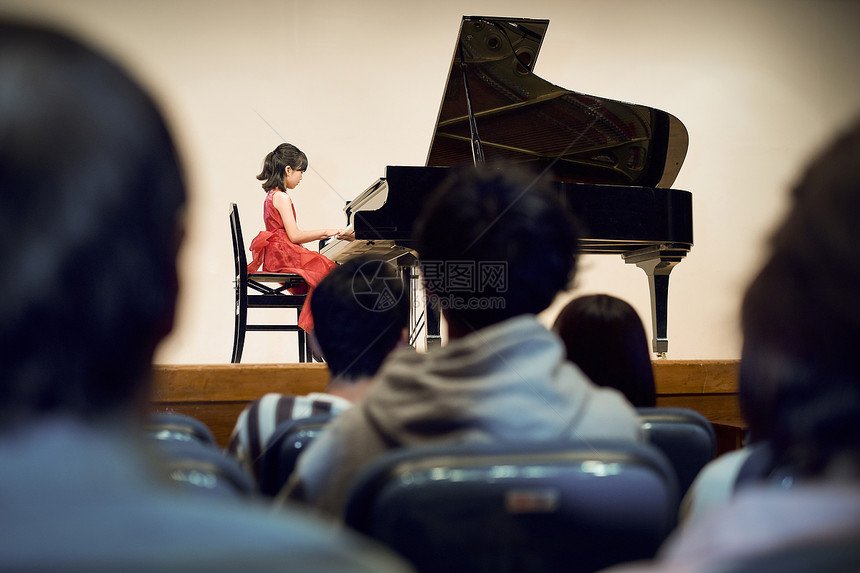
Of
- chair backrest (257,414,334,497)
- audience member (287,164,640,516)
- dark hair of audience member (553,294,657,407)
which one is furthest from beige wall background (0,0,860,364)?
audience member (287,164,640,516)

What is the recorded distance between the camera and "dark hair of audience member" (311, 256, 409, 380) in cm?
→ 164

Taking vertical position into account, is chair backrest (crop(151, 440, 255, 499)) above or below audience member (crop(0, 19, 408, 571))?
below

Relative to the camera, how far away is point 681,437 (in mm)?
1287

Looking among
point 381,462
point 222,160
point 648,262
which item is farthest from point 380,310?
point 222,160

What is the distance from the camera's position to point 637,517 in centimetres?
85

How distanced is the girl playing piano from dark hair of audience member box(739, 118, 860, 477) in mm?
3654

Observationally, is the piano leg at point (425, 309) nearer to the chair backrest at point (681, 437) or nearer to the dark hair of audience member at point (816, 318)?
the chair backrest at point (681, 437)

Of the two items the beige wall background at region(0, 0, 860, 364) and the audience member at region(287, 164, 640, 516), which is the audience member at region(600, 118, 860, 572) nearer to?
the audience member at region(287, 164, 640, 516)

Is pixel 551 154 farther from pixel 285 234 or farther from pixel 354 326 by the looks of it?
A: pixel 354 326

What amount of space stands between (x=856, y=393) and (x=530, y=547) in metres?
0.44

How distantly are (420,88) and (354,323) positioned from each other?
4.52m

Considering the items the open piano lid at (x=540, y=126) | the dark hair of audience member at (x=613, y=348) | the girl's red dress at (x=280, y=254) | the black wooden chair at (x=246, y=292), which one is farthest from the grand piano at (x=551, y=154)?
the dark hair of audience member at (x=613, y=348)

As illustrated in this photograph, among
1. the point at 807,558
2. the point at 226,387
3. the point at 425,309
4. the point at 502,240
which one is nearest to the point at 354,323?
the point at 502,240

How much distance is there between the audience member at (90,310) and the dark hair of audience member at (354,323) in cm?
121
